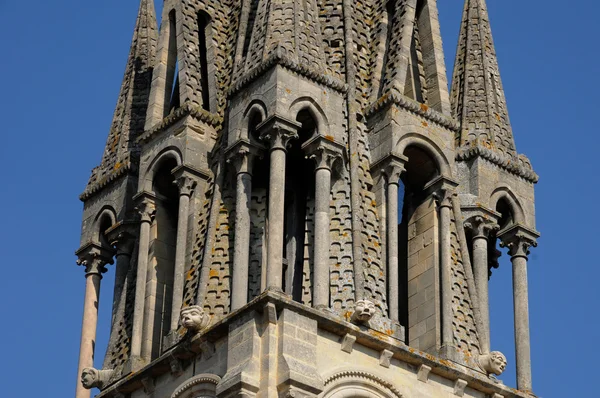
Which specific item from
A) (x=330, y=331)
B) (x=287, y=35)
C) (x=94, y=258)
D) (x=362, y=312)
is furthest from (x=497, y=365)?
(x=94, y=258)

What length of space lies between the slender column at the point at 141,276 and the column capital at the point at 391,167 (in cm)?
431

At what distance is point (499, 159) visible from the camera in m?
43.8

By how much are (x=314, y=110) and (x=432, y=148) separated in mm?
Answer: 2734

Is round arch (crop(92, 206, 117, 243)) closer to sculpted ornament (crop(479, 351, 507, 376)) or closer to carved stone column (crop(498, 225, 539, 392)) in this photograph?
carved stone column (crop(498, 225, 539, 392))

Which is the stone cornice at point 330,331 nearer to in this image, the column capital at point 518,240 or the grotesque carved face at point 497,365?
the grotesque carved face at point 497,365

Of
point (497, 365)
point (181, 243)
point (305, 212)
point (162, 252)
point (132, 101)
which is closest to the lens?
point (497, 365)

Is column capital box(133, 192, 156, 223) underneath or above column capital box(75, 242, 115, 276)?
Answer: underneath

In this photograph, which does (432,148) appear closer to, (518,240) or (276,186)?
(518,240)

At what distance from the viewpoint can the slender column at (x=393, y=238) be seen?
39.3m

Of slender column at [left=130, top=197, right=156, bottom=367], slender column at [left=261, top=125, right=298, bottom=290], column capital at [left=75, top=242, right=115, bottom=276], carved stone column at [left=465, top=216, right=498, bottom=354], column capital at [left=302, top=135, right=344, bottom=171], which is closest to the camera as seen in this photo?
slender column at [left=261, top=125, right=298, bottom=290]

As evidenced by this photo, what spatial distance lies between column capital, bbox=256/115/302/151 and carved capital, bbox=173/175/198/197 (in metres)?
2.32

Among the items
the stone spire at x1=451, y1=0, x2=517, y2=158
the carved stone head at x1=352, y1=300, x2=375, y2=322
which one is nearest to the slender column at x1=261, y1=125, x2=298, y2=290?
the carved stone head at x1=352, y1=300, x2=375, y2=322

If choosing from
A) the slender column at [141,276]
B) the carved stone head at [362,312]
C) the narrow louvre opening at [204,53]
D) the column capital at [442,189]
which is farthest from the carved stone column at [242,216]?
the column capital at [442,189]

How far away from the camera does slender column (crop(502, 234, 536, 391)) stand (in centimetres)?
4131
